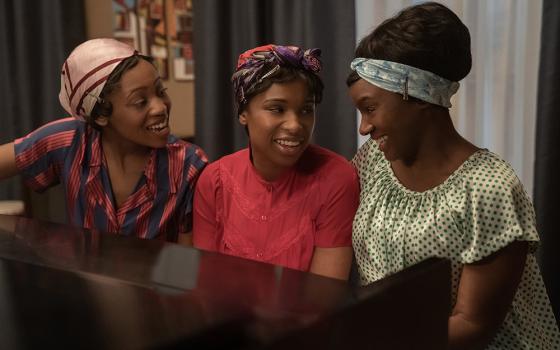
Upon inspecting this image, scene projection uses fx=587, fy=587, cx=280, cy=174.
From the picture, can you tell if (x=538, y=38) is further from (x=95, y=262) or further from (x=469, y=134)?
(x=95, y=262)

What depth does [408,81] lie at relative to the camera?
1126 mm

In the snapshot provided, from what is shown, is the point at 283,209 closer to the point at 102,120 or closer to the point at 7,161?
the point at 102,120

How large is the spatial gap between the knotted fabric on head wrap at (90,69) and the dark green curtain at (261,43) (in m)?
0.88

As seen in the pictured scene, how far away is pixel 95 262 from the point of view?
556 millimetres

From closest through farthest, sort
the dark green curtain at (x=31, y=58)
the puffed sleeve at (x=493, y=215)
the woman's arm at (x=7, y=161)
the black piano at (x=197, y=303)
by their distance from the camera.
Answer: the black piano at (x=197, y=303) < the puffed sleeve at (x=493, y=215) < the woman's arm at (x=7, y=161) < the dark green curtain at (x=31, y=58)

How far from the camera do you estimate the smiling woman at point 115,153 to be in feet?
4.99

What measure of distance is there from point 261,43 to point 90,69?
1021 mm

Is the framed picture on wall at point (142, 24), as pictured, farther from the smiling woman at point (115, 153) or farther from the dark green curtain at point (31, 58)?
the smiling woman at point (115, 153)

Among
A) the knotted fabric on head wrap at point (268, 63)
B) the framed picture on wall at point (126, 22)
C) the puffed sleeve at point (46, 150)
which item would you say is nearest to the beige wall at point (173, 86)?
the framed picture on wall at point (126, 22)

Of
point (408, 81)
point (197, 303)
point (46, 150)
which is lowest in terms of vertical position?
point (46, 150)

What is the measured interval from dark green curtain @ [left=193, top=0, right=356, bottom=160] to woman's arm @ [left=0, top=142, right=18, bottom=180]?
1026 millimetres

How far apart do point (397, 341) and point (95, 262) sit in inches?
11.3

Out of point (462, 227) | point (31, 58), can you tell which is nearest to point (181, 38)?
point (31, 58)

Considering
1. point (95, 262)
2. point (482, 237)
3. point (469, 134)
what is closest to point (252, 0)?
point (469, 134)
